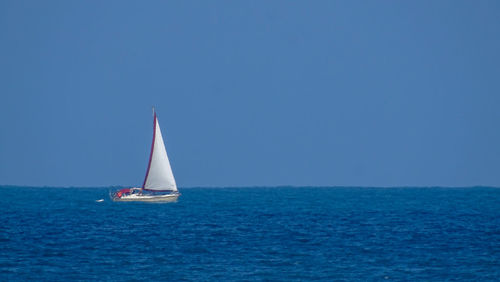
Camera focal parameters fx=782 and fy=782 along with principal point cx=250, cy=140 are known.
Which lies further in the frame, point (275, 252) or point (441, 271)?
point (275, 252)

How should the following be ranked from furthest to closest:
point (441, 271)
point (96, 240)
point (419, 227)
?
point (419, 227) → point (96, 240) → point (441, 271)

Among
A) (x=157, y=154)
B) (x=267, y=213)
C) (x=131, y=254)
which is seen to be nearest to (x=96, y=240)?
(x=131, y=254)

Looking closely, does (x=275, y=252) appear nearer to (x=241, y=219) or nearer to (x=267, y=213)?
(x=241, y=219)

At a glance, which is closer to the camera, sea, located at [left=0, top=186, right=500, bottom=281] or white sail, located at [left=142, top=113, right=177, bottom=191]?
sea, located at [left=0, top=186, right=500, bottom=281]

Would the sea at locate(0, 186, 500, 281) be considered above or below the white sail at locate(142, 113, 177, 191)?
below

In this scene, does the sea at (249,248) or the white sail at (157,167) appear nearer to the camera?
the sea at (249,248)

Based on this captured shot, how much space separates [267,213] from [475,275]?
42.1 metres

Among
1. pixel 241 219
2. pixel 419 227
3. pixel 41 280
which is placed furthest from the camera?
pixel 241 219

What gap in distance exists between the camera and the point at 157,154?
8769cm

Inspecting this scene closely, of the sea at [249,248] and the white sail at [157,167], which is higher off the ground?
the white sail at [157,167]

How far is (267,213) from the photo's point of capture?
78.6 metres

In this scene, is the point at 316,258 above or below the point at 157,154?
below

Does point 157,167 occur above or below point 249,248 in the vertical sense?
Answer: above

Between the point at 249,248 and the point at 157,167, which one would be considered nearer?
the point at 249,248
